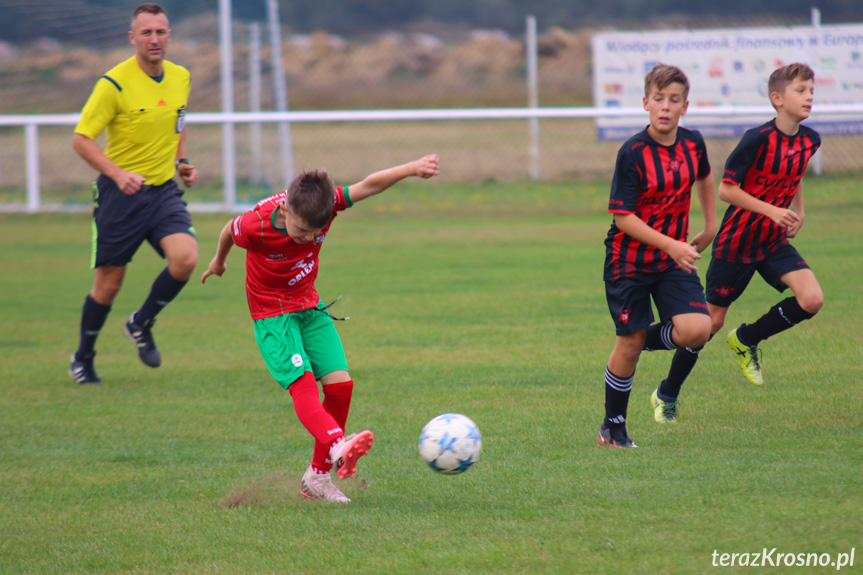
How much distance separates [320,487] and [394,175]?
129 centimetres

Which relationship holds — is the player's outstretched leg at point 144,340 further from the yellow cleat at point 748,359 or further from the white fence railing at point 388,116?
the white fence railing at point 388,116

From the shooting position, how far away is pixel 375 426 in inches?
187

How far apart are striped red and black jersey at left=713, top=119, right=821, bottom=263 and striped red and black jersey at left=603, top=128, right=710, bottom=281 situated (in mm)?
692

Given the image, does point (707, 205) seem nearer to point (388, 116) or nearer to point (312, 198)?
point (312, 198)

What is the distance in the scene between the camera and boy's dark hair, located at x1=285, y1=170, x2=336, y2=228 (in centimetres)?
352

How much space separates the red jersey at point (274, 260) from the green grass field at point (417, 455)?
0.78 metres

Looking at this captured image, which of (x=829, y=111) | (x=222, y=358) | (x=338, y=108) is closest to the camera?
(x=222, y=358)

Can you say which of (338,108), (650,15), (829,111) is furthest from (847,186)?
(650,15)

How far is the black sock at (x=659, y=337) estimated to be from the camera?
4.33 meters

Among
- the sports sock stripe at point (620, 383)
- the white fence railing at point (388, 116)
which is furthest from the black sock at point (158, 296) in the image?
the white fence railing at point (388, 116)

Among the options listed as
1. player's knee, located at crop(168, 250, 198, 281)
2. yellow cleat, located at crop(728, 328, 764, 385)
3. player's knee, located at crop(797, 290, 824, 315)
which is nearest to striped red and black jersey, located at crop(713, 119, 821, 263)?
player's knee, located at crop(797, 290, 824, 315)

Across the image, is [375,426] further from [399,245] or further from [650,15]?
[650,15]

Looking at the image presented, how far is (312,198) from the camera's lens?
3523mm

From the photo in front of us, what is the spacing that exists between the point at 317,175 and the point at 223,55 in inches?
464
